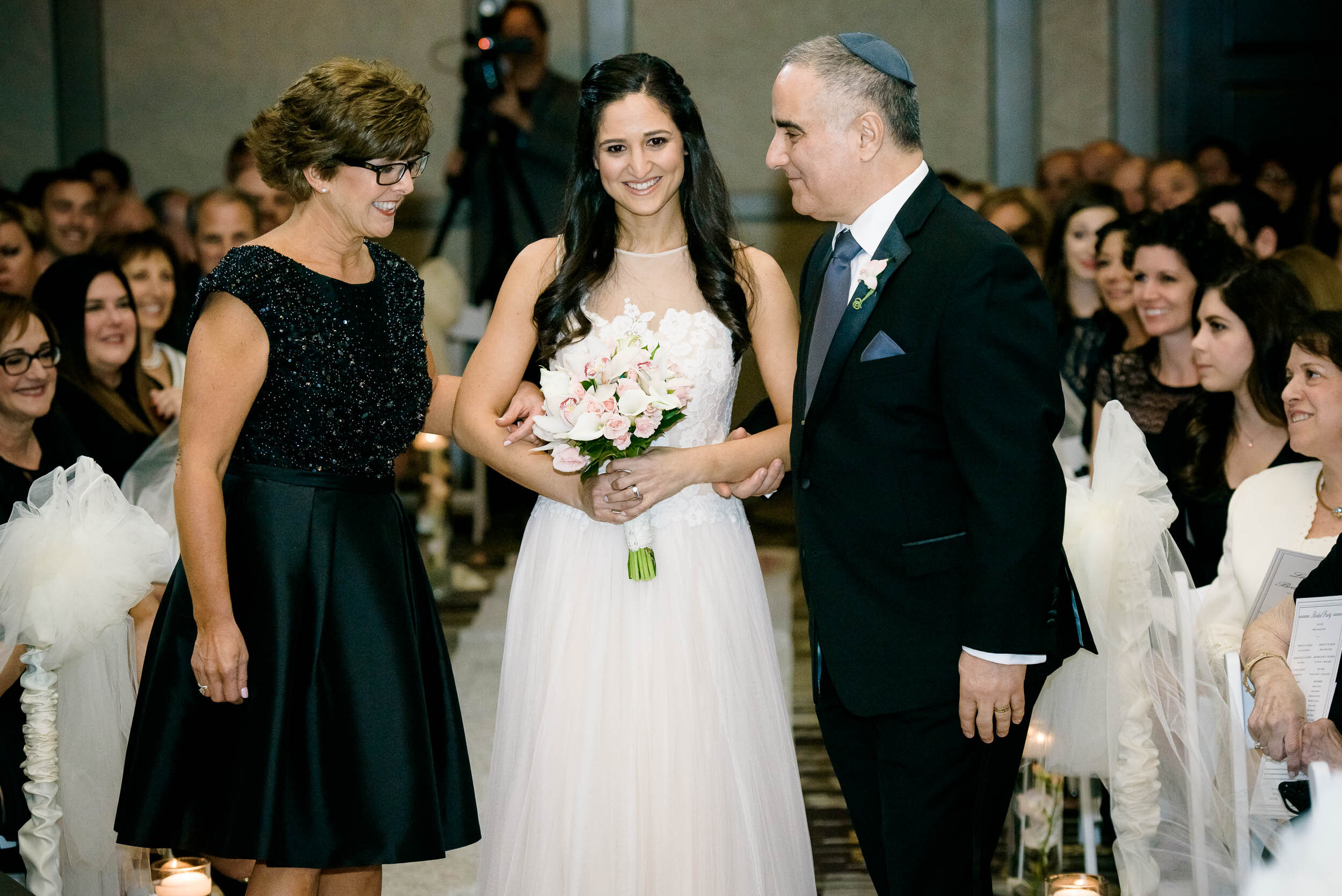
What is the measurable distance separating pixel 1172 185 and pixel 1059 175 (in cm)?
131

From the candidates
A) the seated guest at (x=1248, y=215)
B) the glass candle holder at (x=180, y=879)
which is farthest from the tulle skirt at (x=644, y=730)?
the seated guest at (x=1248, y=215)

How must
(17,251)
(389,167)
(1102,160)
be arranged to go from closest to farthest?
(389,167) → (17,251) → (1102,160)

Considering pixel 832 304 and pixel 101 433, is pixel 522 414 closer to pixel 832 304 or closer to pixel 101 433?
pixel 832 304

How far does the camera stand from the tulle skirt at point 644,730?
2523 mm

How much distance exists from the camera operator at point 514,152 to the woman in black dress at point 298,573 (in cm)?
522

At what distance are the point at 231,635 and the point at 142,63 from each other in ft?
24.9

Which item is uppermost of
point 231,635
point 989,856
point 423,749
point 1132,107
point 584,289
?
point 1132,107

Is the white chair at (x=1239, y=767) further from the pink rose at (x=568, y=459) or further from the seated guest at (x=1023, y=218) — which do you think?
the seated guest at (x=1023, y=218)

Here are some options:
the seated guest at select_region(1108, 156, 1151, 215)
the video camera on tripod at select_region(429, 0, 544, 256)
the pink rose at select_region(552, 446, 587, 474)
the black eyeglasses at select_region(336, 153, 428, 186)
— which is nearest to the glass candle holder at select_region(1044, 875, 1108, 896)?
the pink rose at select_region(552, 446, 587, 474)

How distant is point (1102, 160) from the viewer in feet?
25.2

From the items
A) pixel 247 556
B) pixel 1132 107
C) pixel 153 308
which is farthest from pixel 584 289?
pixel 1132 107

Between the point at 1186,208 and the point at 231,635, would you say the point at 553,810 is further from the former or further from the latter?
the point at 1186,208

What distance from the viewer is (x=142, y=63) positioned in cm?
871

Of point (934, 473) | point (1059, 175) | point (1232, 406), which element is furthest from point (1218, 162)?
point (934, 473)
